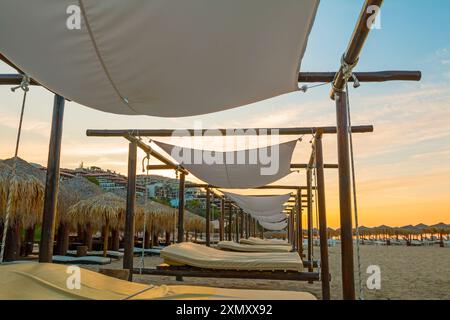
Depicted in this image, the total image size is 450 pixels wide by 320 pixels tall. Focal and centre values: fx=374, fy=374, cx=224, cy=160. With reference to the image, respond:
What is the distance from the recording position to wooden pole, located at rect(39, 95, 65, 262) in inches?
126

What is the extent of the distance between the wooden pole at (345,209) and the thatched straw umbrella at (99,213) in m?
10.5

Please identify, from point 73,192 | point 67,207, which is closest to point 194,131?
point 67,207

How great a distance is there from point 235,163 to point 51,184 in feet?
8.94

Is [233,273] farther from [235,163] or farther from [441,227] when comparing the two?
[441,227]

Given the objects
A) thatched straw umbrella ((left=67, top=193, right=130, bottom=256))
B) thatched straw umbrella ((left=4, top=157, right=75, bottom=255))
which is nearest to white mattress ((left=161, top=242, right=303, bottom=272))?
thatched straw umbrella ((left=4, top=157, right=75, bottom=255))

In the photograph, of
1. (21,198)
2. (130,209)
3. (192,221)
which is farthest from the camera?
(192,221)

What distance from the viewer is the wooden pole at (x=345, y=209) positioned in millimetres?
2723

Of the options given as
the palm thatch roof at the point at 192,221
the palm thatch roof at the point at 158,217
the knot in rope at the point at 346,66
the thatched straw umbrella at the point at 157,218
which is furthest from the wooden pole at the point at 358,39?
the palm thatch roof at the point at 192,221

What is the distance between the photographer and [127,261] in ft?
15.8

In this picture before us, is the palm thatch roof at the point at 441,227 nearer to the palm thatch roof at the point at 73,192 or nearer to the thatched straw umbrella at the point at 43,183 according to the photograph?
the palm thatch roof at the point at 73,192

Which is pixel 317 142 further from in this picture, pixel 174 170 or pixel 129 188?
pixel 174 170

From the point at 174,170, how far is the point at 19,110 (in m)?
3.88

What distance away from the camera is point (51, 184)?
324cm
